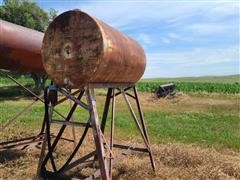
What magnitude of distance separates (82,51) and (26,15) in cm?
2534

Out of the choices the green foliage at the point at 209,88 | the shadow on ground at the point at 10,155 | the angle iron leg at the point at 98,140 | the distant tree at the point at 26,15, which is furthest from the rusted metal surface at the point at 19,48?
the green foliage at the point at 209,88

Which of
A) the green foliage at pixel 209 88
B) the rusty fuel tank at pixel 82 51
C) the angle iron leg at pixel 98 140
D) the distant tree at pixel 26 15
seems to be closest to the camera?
the angle iron leg at pixel 98 140

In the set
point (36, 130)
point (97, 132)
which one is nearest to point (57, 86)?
point (97, 132)

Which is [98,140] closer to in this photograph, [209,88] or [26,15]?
[26,15]

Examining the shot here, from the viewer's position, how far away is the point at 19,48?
25.7 ft

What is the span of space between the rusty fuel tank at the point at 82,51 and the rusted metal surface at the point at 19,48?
160 cm

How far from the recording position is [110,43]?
19.3 feet

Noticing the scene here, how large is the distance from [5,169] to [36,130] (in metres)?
4.82

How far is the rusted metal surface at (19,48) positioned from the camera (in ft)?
24.7

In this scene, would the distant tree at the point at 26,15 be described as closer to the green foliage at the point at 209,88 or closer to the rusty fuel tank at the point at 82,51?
the green foliage at the point at 209,88

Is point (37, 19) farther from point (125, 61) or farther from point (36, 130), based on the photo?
point (125, 61)

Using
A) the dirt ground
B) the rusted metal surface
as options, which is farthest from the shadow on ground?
the rusted metal surface

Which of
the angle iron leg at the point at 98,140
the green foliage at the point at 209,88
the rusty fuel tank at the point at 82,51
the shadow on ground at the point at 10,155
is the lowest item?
the shadow on ground at the point at 10,155

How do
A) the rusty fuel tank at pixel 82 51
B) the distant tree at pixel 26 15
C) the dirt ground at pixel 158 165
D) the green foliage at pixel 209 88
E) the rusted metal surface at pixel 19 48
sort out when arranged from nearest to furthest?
the rusty fuel tank at pixel 82 51
the dirt ground at pixel 158 165
the rusted metal surface at pixel 19 48
the distant tree at pixel 26 15
the green foliage at pixel 209 88
